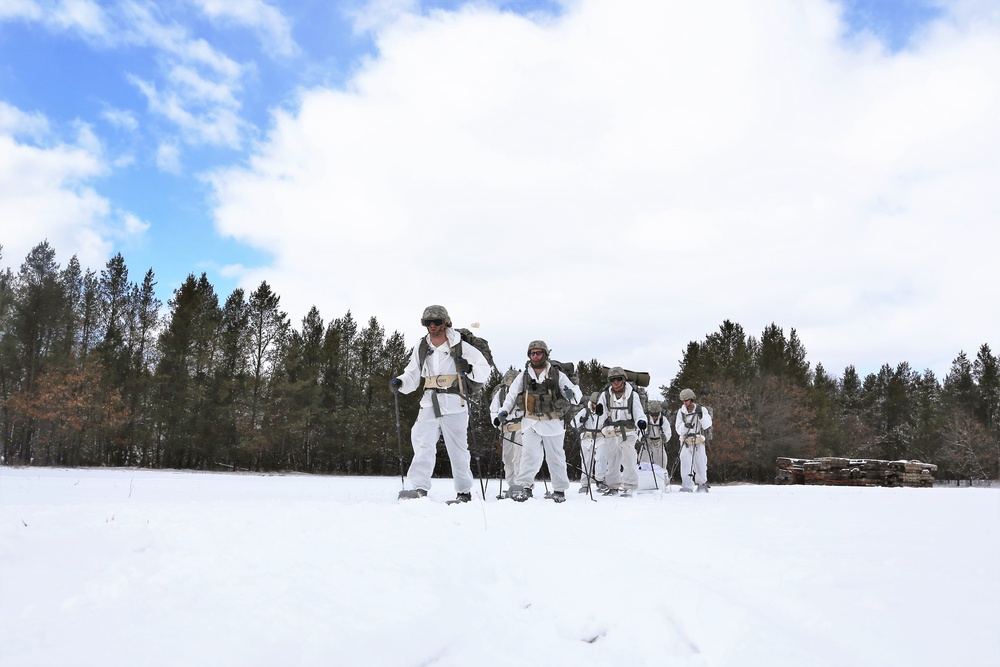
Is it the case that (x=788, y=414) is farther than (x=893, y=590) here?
Yes

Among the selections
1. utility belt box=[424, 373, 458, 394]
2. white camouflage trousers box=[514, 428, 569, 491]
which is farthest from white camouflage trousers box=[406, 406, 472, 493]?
white camouflage trousers box=[514, 428, 569, 491]

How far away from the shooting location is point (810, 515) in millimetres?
6688

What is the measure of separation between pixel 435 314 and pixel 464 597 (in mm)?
5606

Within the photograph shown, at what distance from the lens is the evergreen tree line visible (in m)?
34.6

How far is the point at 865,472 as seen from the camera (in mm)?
22359

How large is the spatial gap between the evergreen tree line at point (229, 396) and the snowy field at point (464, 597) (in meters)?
27.3

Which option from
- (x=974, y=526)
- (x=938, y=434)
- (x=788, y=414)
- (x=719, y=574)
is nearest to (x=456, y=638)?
(x=719, y=574)

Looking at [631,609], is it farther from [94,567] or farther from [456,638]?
[94,567]

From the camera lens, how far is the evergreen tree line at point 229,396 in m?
34.6

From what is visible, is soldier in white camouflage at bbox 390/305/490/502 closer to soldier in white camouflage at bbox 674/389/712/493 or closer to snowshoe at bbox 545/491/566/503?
snowshoe at bbox 545/491/566/503

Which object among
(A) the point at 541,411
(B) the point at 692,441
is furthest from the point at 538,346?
(B) the point at 692,441

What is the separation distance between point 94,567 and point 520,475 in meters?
7.06

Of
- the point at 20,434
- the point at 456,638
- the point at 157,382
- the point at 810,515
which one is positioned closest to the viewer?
the point at 456,638

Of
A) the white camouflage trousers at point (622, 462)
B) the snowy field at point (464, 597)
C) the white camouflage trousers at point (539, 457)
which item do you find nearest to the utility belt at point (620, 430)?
the white camouflage trousers at point (622, 462)
